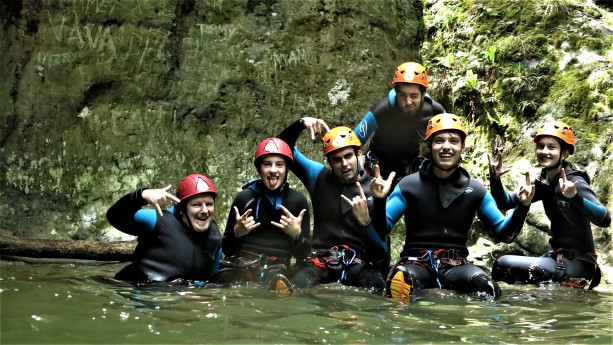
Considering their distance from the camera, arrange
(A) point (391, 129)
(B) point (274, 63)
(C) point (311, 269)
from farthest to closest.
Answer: (B) point (274, 63) → (A) point (391, 129) → (C) point (311, 269)

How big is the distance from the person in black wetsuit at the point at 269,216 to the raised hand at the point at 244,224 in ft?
0.45

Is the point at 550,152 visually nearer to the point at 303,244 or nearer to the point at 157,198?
the point at 303,244

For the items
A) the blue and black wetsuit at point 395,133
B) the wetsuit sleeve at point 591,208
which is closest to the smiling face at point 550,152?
the wetsuit sleeve at point 591,208

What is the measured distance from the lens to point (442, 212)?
6176 mm

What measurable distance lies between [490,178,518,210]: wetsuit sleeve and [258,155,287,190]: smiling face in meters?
2.33

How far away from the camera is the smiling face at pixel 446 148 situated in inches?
242

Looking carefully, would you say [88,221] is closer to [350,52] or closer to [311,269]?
[311,269]

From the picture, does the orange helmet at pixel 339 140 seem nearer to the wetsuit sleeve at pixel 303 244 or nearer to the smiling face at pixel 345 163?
the smiling face at pixel 345 163

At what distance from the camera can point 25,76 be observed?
9.14 metres

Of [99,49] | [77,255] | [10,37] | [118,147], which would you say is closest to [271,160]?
[77,255]

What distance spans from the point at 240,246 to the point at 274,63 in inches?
168

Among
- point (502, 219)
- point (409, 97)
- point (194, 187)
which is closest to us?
point (194, 187)

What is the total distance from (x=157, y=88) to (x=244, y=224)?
427cm

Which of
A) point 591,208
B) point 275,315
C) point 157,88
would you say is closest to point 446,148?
point 591,208
